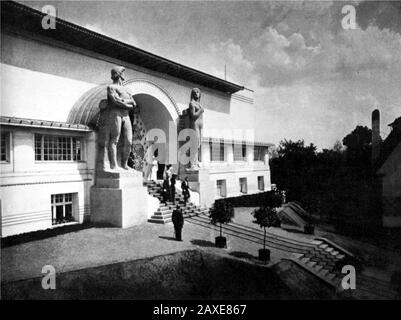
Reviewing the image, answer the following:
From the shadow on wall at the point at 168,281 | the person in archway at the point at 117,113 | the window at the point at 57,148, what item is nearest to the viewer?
the shadow on wall at the point at 168,281

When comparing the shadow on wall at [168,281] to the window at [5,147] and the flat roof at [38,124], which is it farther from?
the flat roof at [38,124]

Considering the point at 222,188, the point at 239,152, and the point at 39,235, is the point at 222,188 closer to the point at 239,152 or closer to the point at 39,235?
the point at 239,152

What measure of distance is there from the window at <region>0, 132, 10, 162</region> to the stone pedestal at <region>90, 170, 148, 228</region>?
140 inches

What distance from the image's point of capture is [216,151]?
21.4 meters

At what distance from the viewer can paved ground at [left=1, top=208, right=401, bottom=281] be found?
26.9ft

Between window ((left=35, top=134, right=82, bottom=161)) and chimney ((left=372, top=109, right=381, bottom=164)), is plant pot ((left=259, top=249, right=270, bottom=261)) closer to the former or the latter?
window ((left=35, top=134, right=82, bottom=161))

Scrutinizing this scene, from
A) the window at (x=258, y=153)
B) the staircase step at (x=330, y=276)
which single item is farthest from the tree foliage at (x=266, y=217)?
the window at (x=258, y=153)

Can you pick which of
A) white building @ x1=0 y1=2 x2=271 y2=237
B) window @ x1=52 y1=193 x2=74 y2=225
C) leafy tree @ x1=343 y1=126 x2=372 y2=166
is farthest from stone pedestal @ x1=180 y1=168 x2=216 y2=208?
leafy tree @ x1=343 y1=126 x2=372 y2=166

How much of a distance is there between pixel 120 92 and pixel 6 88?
446 cm

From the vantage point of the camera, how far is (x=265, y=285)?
8.77 meters

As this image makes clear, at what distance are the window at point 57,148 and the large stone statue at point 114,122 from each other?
40.6 inches

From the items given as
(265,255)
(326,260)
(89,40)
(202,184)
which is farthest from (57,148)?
(326,260)

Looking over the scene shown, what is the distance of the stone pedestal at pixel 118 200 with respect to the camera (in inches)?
483
